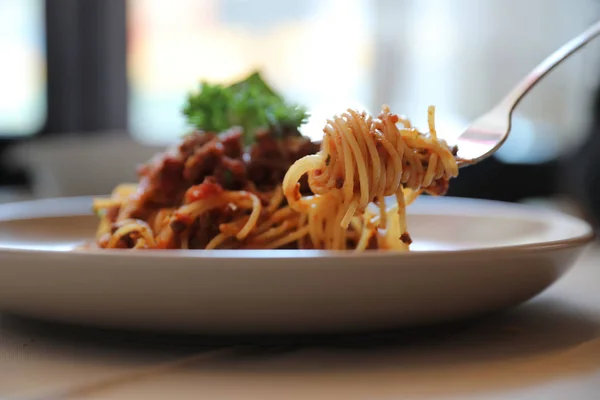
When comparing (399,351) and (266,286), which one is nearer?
(266,286)

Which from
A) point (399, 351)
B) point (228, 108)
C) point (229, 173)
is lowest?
point (399, 351)

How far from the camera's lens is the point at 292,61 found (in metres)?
6.38

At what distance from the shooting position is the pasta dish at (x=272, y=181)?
3.79ft

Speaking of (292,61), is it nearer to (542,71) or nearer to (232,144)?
(232,144)

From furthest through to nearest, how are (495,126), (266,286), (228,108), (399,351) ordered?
(228,108), (495,126), (399,351), (266,286)

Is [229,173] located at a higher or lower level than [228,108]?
lower

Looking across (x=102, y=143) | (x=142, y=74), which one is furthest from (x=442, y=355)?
(x=142, y=74)

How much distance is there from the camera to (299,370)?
0.89 metres

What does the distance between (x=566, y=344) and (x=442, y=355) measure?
18 centimetres

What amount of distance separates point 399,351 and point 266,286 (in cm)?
23

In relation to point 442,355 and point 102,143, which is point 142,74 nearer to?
point 102,143

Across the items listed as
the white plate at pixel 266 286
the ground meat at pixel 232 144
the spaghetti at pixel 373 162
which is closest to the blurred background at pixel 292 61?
the ground meat at pixel 232 144

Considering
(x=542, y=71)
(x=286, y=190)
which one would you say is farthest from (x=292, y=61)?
(x=286, y=190)

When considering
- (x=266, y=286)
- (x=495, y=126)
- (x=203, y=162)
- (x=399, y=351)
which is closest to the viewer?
(x=266, y=286)
